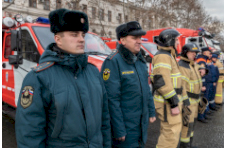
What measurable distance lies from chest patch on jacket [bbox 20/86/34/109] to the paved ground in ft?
9.51

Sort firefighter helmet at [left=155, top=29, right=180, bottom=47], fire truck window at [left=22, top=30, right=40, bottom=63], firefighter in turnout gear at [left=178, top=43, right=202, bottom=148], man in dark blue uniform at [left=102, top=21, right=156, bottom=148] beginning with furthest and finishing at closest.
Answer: fire truck window at [left=22, top=30, right=40, bottom=63] → firefighter in turnout gear at [left=178, top=43, right=202, bottom=148] → firefighter helmet at [left=155, top=29, right=180, bottom=47] → man in dark blue uniform at [left=102, top=21, right=156, bottom=148]

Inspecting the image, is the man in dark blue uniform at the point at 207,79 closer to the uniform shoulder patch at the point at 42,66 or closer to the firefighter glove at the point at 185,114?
the firefighter glove at the point at 185,114

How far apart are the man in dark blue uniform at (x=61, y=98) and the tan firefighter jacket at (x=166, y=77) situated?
4.44 ft

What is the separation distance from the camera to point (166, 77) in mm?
2613

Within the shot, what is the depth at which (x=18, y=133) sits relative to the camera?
133 centimetres

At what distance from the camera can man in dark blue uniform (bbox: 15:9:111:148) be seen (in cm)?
131

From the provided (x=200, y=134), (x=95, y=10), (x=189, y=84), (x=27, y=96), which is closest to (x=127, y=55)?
(x=27, y=96)

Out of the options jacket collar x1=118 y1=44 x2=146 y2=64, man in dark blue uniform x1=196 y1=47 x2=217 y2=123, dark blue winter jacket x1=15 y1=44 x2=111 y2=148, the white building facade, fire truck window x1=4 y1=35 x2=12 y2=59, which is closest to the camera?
dark blue winter jacket x1=15 y1=44 x2=111 y2=148

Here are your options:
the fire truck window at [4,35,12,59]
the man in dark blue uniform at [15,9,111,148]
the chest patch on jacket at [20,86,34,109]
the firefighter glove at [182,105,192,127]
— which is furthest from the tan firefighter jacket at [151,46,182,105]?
the fire truck window at [4,35,12,59]

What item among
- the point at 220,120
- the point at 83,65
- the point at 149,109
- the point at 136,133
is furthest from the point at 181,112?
the point at 220,120

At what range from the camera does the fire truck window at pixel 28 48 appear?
12.4ft

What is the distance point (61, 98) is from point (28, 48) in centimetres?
311

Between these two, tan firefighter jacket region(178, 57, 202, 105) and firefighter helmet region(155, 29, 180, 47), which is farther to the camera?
tan firefighter jacket region(178, 57, 202, 105)

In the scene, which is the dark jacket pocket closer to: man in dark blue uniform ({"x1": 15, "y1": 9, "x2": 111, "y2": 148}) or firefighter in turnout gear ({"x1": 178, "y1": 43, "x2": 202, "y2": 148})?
man in dark blue uniform ({"x1": 15, "y1": 9, "x2": 111, "y2": 148})
